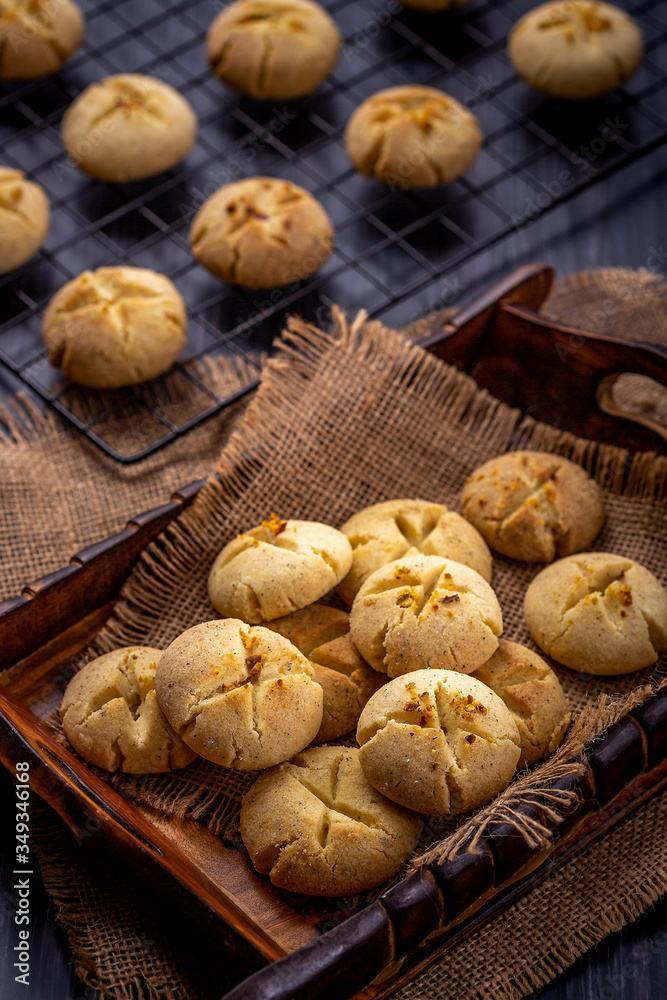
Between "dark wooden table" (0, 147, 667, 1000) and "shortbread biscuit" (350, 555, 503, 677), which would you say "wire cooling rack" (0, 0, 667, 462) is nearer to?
"dark wooden table" (0, 147, 667, 1000)

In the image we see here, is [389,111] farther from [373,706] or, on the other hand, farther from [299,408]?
[373,706]

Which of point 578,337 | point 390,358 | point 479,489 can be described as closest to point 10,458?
point 390,358

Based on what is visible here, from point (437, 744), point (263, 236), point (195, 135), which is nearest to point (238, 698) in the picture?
point (437, 744)

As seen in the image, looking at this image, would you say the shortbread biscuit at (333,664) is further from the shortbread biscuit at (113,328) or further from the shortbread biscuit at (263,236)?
the shortbread biscuit at (263,236)

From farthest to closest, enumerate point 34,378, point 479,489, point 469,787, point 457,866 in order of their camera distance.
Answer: point 34,378
point 479,489
point 469,787
point 457,866

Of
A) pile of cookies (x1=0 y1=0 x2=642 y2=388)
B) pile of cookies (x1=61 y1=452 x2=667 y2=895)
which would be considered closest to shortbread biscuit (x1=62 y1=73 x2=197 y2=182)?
pile of cookies (x1=0 y1=0 x2=642 y2=388)

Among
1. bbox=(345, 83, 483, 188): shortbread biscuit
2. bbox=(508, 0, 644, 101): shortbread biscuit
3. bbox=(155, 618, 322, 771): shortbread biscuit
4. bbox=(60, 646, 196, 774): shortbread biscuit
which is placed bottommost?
bbox=(60, 646, 196, 774): shortbread biscuit
